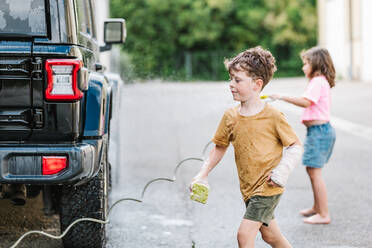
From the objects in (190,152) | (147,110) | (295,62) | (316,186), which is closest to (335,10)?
(295,62)

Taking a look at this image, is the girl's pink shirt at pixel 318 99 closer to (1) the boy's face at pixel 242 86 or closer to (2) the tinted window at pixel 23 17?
(1) the boy's face at pixel 242 86

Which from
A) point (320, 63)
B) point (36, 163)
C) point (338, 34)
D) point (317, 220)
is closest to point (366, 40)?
point (338, 34)

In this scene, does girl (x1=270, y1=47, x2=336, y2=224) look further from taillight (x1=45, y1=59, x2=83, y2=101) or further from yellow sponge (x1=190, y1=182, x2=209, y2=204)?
taillight (x1=45, y1=59, x2=83, y2=101)

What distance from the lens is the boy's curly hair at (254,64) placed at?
3.73 meters

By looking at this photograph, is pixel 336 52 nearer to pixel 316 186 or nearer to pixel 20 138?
pixel 316 186

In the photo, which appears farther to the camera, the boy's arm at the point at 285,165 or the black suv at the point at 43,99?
the black suv at the point at 43,99

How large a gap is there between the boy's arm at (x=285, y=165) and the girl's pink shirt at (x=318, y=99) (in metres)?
1.95

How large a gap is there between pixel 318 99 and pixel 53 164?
2.59 meters

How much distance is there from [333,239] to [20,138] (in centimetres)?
248

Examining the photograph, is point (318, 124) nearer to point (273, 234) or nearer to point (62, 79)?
point (273, 234)

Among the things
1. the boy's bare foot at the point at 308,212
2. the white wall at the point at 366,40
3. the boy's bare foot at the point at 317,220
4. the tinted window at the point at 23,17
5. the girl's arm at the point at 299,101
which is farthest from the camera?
the white wall at the point at 366,40

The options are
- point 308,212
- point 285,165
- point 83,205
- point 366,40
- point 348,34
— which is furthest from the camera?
point 348,34

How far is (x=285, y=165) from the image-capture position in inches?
144

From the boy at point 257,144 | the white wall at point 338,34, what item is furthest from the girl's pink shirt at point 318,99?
the white wall at point 338,34
